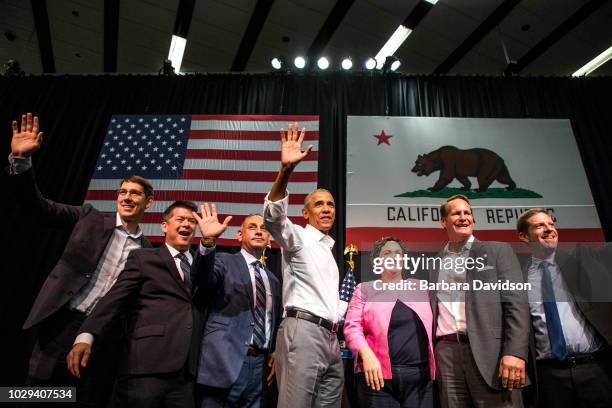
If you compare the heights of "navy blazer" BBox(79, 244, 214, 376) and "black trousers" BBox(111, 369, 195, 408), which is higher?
"navy blazer" BBox(79, 244, 214, 376)

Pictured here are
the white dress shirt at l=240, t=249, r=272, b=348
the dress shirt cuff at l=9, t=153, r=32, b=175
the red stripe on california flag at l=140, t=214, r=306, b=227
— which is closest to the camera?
the dress shirt cuff at l=9, t=153, r=32, b=175

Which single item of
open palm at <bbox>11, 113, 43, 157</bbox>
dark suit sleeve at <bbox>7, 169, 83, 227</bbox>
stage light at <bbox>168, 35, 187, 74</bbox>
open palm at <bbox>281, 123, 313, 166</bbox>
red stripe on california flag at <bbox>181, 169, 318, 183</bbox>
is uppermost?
stage light at <bbox>168, 35, 187, 74</bbox>

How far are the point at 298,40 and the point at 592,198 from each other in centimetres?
369

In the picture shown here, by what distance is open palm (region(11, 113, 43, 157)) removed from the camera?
79.7 inches

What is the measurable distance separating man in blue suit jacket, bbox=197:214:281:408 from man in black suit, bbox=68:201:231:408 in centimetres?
8

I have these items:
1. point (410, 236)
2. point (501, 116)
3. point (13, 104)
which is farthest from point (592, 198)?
point (13, 104)

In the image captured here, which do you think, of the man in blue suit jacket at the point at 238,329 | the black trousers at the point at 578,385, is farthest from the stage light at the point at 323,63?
the black trousers at the point at 578,385

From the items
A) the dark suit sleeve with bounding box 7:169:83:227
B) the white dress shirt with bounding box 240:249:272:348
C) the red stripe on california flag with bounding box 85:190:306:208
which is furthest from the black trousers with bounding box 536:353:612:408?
the red stripe on california flag with bounding box 85:190:306:208

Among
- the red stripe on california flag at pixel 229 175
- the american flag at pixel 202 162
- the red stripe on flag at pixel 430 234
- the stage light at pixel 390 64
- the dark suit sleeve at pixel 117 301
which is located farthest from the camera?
the stage light at pixel 390 64

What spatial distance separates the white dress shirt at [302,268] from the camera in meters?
1.68

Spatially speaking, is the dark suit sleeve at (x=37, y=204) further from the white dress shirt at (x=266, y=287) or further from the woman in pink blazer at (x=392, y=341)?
the woman in pink blazer at (x=392, y=341)

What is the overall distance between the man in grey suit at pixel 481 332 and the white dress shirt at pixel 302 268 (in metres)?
0.52

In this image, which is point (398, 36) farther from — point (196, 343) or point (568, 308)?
point (196, 343)

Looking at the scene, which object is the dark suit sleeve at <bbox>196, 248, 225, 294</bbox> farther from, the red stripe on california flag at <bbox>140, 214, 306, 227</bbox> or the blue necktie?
the red stripe on california flag at <bbox>140, 214, 306, 227</bbox>
